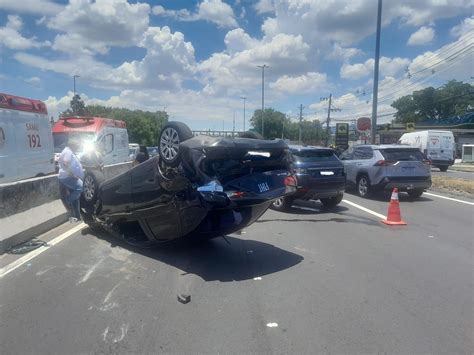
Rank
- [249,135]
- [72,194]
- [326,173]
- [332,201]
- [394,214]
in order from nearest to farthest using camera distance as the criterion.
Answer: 1. [249,135]
2. [72,194]
3. [394,214]
4. [326,173]
5. [332,201]

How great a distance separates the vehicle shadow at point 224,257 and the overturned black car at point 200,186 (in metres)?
0.34

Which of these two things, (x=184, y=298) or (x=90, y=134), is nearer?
(x=184, y=298)

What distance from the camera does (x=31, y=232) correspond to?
7.87m

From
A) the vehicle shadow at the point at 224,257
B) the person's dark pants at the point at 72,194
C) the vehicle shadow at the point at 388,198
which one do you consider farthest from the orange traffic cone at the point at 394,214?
the person's dark pants at the point at 72,194

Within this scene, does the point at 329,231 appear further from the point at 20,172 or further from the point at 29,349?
the point at 20,172

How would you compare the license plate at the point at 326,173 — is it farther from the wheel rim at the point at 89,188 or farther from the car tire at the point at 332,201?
the wheel rim at the point at 89,188

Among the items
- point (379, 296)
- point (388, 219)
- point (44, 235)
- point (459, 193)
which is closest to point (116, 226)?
point (44, 235)

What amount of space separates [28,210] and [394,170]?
9957 millimetres

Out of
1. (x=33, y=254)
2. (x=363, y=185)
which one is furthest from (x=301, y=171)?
(x=33, y=254)

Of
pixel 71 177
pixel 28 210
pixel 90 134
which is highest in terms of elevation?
pixel 90 134

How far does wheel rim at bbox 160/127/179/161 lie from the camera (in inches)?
253

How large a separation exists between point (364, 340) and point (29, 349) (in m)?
2.90

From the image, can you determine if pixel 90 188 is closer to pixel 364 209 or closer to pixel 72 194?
pixel 72 194

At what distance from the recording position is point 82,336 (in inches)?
157
